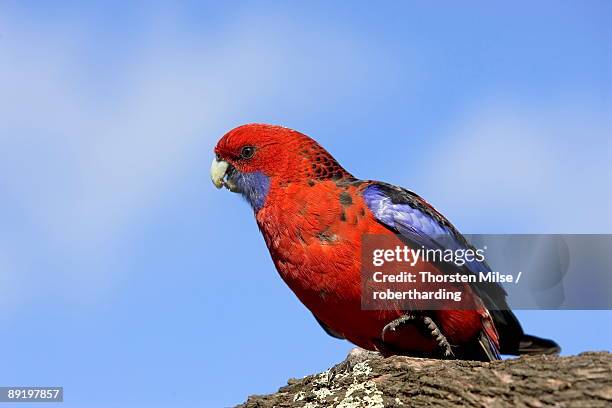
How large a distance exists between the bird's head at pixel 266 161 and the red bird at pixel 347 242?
0.01 meters

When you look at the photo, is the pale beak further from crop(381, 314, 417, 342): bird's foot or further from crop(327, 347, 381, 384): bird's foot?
crop(381, 314, 417, 342): bird's foot

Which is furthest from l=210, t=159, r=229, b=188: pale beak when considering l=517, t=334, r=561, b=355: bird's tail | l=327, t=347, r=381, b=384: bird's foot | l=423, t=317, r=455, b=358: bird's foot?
l=517, t=334, r=561, b=355: bird's tail

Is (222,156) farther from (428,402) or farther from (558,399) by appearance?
(558,399)

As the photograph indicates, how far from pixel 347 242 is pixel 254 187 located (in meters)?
1.22

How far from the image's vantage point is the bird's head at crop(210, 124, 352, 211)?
7.07m

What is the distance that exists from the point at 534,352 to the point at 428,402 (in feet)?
6.73

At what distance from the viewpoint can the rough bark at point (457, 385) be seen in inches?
196

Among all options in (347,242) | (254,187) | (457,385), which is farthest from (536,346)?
(254,187)

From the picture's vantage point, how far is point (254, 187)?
7238 millimetres

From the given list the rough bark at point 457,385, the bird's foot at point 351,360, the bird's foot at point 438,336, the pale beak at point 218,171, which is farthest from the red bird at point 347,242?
the rough bark at point 457,385

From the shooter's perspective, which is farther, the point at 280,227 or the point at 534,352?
the point at 534,352

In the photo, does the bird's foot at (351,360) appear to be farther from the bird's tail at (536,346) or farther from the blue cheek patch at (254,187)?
the blue cheek patch at (254,187)

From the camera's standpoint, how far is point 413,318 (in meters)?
6.51

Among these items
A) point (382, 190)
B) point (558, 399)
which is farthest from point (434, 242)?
point (558, 399)
